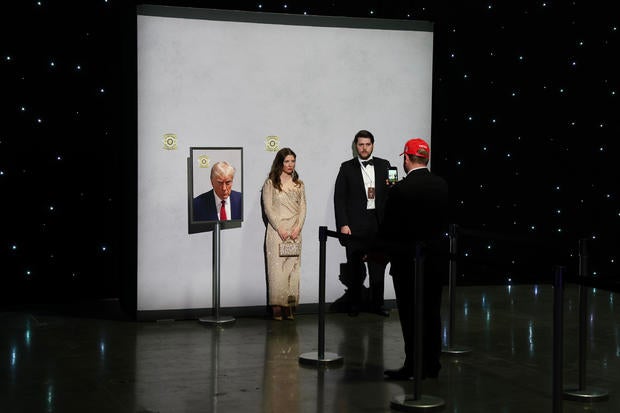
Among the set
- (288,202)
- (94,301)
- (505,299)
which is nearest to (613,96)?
(505,299)

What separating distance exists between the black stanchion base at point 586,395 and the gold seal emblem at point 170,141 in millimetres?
4058

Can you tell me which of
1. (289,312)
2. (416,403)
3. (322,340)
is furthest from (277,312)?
(416,403)

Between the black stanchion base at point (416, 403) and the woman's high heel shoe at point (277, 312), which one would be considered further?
the woman's high heel shoe at point (277, 312)

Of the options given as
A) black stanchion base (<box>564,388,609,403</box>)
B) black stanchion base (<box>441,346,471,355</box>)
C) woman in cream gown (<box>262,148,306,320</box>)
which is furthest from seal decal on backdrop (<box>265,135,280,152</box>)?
black stanchion base (<box>564,388,609,403</box>)

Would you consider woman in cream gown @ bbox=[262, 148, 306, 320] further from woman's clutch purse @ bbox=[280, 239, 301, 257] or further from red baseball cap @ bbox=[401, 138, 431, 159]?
red baseball cap @ bbox=[401, 138, 431, 159]

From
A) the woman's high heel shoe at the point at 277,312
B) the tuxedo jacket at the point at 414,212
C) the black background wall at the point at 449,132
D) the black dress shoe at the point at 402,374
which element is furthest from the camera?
the black background wall at the point at 449,132

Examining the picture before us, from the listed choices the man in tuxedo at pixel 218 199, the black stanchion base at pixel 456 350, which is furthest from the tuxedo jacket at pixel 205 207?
the black stanchion base at pixel 456 350

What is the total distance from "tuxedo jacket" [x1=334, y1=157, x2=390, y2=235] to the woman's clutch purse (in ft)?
1.53

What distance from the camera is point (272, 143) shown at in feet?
30.9

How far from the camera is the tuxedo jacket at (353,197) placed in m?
9.46

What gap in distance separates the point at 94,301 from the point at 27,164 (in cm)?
144

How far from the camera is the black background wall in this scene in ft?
32.3

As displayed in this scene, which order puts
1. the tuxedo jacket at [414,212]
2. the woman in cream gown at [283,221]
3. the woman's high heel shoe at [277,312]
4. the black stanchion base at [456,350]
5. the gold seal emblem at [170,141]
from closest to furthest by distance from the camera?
the tuxedo jacket at [414,212] < the black stanchion base at [456,350] < the gold seal emblem at [170,141] < the woman in cream gown at [283,221] < the woman's high heel shoe at [277,312]

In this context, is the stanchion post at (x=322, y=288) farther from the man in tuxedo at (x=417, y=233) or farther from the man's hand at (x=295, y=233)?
the man's hand at (x=295, y=233)
